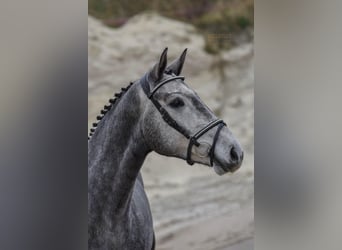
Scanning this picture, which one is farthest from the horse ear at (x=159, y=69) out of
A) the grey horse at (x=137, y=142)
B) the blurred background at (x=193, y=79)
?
the blurred background at (x=193, y=79)

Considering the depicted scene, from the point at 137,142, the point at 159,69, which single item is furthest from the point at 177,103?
the point at 137,142

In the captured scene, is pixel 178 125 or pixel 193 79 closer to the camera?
pixel 178 125

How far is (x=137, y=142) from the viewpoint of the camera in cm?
377

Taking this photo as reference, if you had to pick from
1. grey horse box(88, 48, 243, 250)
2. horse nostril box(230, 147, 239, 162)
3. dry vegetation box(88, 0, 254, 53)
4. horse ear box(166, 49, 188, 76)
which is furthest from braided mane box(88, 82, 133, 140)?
horse nostril box(230, 147, 239, 162)

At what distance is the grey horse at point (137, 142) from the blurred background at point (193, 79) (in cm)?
21

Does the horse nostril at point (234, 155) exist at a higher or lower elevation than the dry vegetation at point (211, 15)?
lower

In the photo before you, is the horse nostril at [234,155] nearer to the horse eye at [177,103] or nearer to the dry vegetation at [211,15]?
the horse eye at [177,103]

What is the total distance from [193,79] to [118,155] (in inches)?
32.3

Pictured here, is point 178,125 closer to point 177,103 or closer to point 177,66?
point 177,103

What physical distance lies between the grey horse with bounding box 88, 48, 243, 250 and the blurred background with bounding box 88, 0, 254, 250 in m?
0.21

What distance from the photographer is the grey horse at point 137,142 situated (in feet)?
12.3
